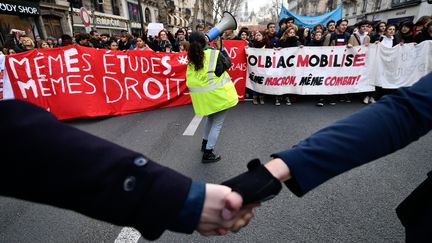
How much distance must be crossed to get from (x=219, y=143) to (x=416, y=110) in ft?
11.1

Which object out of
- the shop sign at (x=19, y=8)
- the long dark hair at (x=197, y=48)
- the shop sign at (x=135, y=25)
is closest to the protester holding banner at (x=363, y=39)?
the long dark hair at (x=197, y=48)

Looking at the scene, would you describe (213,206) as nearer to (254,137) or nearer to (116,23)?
(254,137)

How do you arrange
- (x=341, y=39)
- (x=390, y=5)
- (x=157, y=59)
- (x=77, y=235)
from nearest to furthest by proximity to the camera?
(x=77, y=235) → (x=157, y=59) → (x=341, y=39) → (x=390, y=5)

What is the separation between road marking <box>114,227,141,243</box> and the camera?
2.20 meters

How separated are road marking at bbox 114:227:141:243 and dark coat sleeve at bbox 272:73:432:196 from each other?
1.83m

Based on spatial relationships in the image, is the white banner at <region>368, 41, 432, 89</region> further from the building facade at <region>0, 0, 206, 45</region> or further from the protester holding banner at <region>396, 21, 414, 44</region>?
the building facade at <region>0, 0, 206, 45</region>

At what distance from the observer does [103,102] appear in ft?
19.3

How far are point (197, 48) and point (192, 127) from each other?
206 cm

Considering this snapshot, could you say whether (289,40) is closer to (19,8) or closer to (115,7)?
(19,8)

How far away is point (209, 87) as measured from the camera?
11.5 feet

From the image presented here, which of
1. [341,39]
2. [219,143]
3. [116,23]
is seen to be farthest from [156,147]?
[116,23]

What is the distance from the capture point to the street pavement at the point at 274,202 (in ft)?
7.26

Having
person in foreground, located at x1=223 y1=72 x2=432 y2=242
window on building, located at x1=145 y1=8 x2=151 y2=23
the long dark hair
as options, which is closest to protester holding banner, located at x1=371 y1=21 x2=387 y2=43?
the long dark hair

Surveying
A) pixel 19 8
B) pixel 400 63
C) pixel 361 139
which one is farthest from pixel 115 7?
pixel 361 139
